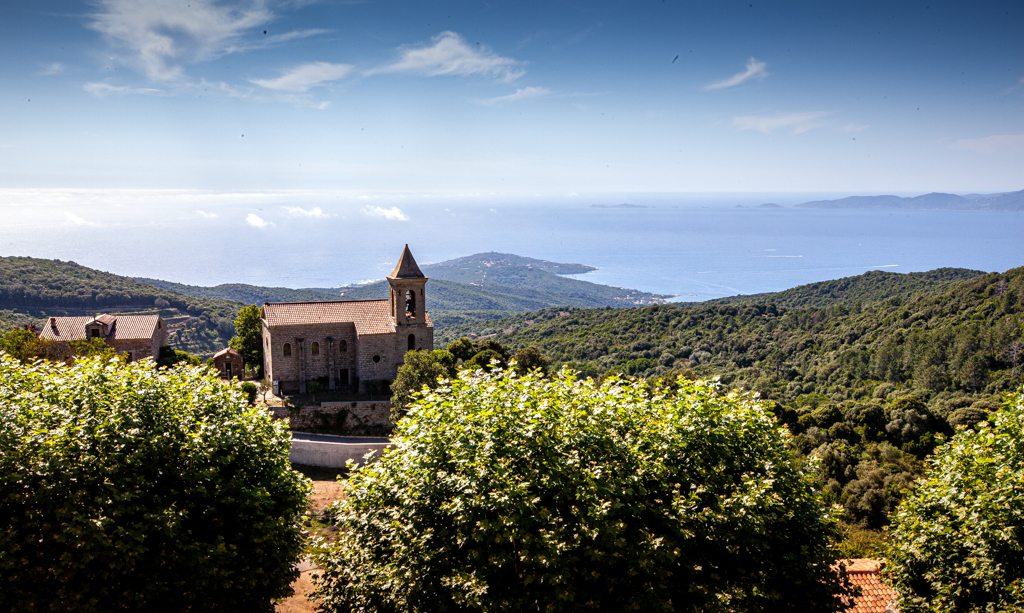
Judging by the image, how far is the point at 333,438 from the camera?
28672 millimetres

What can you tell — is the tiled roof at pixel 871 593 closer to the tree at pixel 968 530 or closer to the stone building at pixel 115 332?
the tree at pixel 968 530

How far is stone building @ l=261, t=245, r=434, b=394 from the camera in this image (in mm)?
31688

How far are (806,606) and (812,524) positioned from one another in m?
1.43

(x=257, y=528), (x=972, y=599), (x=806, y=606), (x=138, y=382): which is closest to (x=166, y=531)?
(x=257, y=528)

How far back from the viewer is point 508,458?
10.6 m

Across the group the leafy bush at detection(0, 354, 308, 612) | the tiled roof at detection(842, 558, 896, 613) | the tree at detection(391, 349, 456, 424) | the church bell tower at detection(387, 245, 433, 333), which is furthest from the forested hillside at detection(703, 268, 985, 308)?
the leafy bush at detection(0, 354, 308, 612)

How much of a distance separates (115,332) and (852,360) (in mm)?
56394

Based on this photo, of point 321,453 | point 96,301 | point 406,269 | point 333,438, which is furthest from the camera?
point 96,301

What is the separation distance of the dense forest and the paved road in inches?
779

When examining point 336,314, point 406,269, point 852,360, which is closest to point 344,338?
point 336,314

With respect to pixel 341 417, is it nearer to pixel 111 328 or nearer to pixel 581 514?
pixel 111 328

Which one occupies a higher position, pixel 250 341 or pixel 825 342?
pixel 250 341

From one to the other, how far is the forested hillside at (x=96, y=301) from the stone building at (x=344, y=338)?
3907 centimetres

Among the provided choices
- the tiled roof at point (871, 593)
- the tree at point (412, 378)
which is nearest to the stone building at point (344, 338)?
the tree at point (412, 378)
